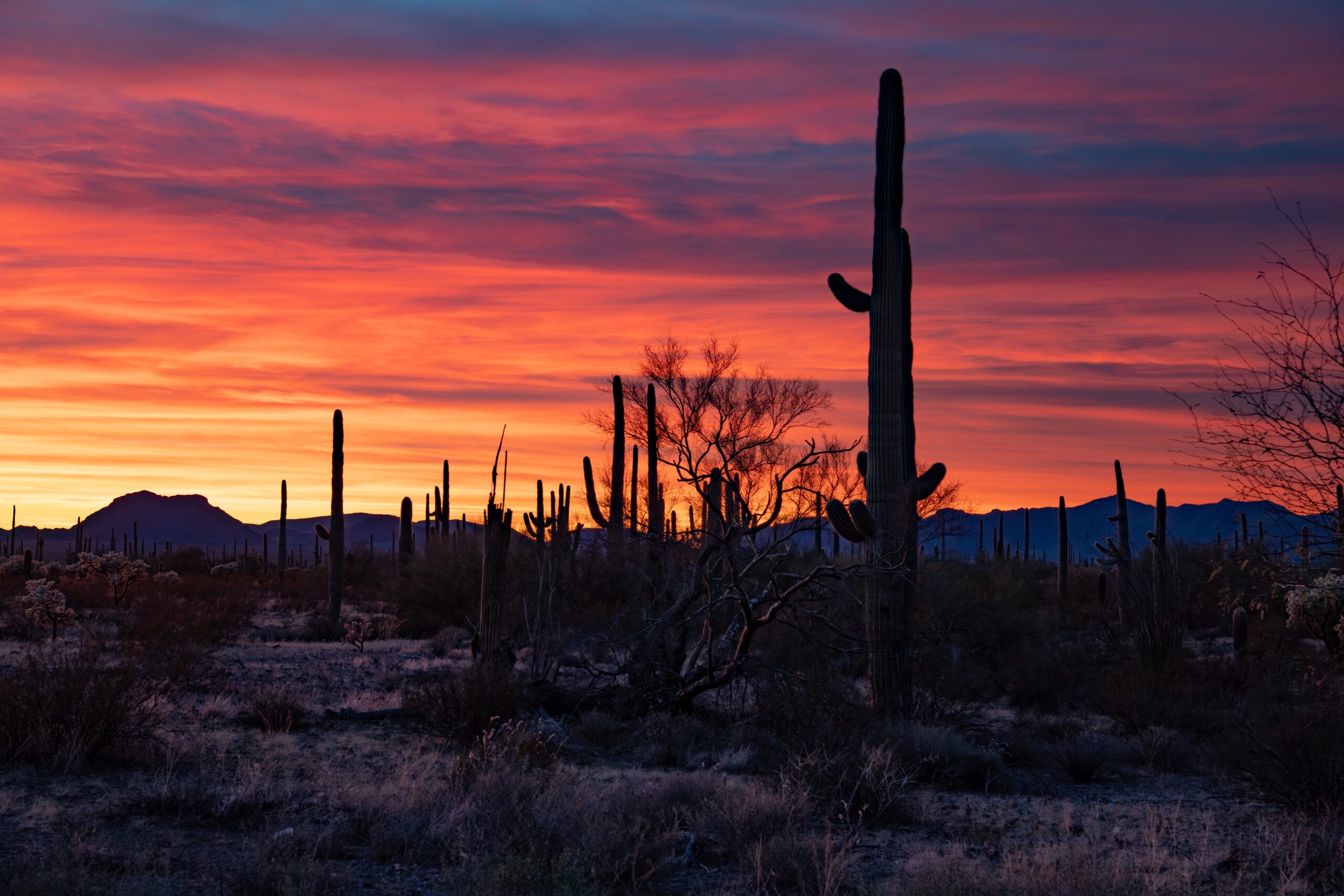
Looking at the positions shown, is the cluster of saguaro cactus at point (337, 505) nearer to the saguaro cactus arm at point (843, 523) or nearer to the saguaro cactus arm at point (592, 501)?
the saguaro cactus arm at point (592, 501)

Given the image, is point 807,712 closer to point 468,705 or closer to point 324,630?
point 468,705

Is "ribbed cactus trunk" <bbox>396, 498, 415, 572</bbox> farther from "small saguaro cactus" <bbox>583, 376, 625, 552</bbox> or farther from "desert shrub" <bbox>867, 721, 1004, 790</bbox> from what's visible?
"desert shrub" <bbox>867, 721, 1004, 790</bbox>

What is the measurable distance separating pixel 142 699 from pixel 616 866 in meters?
6.25

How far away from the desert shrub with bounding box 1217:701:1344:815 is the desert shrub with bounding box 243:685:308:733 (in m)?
9.99

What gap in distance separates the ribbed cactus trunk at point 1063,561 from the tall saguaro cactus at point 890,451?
22994 millimetres

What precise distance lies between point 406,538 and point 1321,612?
32.9 meters

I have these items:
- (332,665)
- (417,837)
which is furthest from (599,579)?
(417,837)

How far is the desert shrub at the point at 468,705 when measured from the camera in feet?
40.1

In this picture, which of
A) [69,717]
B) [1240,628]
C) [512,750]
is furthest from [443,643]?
[1240,628]

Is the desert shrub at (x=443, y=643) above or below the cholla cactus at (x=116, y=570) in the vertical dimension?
below

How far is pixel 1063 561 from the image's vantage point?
4050 cm

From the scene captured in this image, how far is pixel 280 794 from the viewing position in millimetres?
9211

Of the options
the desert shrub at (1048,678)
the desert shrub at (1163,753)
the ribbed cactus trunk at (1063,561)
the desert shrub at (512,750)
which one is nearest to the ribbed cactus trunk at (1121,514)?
the ribbed cactus trunk at (1063,561)

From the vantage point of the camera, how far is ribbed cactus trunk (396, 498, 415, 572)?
39.2m
